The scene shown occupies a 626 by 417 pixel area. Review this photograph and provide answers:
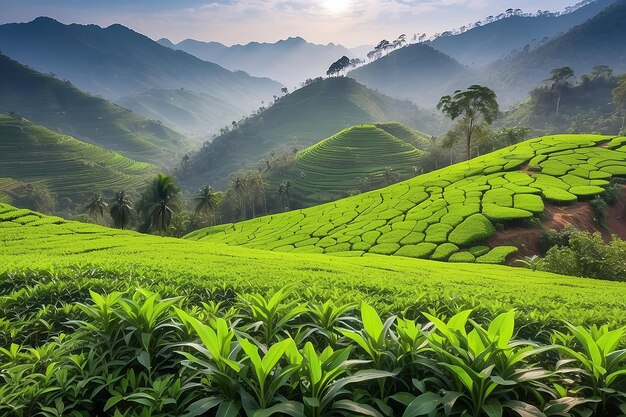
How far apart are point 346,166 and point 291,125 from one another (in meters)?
89.5

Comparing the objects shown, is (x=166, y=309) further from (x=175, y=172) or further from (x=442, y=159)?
(x=175, y=172)

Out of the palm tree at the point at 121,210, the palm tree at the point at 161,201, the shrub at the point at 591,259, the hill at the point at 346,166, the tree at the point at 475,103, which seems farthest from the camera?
the hill at the point at 346,166

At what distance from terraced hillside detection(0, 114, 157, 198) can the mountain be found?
1408 inches

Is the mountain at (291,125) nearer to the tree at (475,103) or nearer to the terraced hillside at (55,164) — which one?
the terraced hillside at (55,164)

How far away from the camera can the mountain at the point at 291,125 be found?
163500 millimetres

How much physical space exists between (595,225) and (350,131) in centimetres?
8982

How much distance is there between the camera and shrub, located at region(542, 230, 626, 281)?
16.0 meters

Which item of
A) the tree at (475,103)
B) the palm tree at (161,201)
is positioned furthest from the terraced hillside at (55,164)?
the tree at (475,103)

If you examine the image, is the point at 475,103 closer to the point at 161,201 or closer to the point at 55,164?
the point at 161,201

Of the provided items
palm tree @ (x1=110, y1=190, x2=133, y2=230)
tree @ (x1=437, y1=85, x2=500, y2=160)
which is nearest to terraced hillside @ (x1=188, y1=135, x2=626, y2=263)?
tree @ (x1=437, y1=85, x2=500, y2=160)

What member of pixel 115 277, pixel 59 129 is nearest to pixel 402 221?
pixel 115 277

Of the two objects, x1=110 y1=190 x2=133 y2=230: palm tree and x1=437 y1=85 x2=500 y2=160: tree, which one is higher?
x1=437 y1=85 x2=500 y2=160: tree

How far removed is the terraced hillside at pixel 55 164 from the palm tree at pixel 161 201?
82833mm

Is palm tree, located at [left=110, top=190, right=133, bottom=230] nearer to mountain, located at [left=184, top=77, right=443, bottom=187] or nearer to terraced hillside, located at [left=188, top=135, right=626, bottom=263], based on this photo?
terraced hillside, located at [left=188, top=135, right=626, bottom=263]
